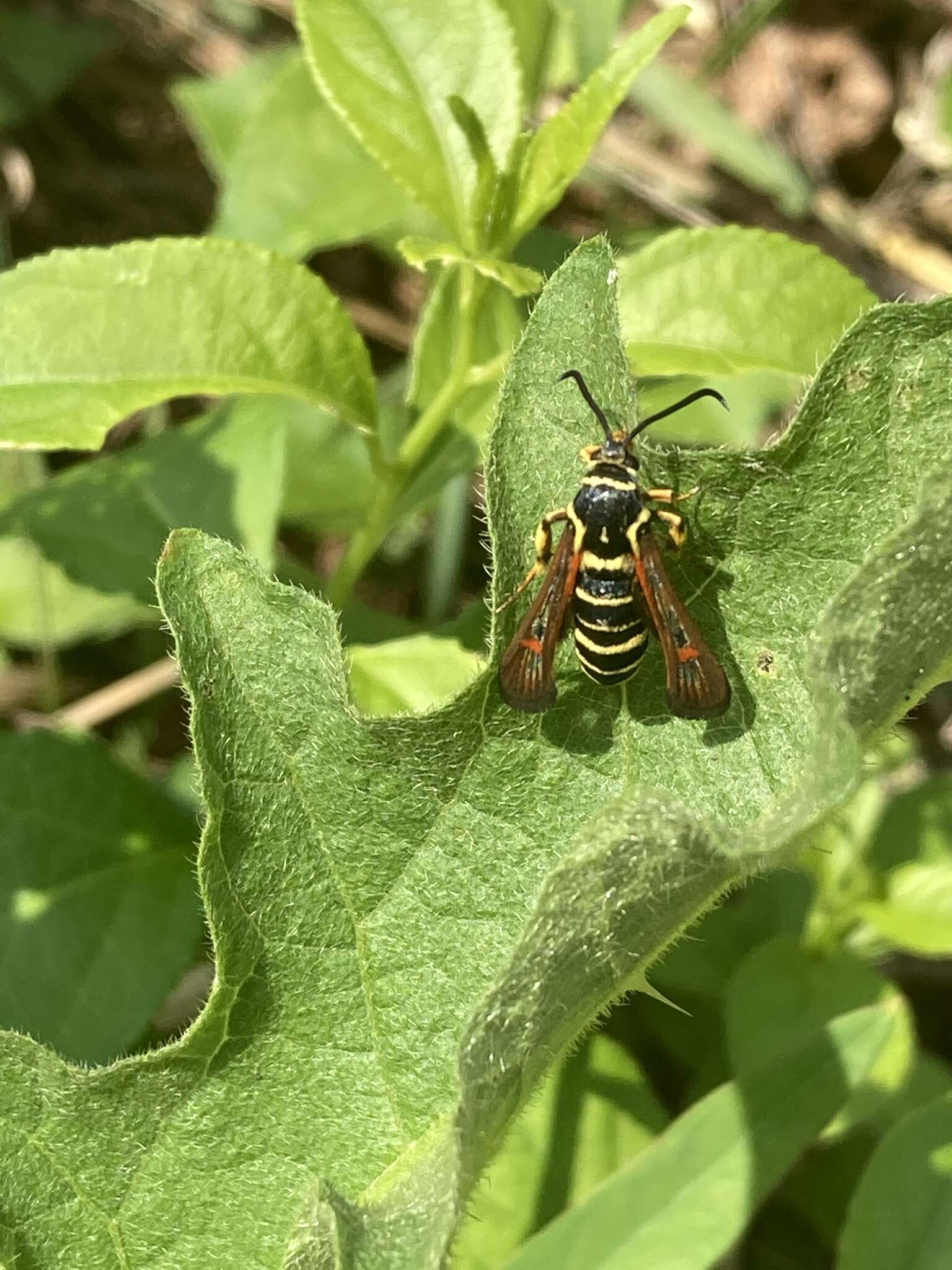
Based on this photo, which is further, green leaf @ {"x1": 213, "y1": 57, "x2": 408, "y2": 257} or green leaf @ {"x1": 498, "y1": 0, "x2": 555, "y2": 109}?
green leaf @ {"x1": 213, "y1": 57, "x2": 408, "y2": 257}

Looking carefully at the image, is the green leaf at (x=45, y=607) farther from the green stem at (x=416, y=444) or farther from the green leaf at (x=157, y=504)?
the green stem at (x=416, y=444)

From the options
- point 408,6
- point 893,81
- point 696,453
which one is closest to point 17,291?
point 408,6

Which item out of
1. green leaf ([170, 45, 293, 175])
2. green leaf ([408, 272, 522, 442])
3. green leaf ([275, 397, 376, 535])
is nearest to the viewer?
green leaf ([408, 272, 522, 442])

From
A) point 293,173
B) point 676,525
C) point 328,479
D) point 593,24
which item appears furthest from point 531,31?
point 676,525

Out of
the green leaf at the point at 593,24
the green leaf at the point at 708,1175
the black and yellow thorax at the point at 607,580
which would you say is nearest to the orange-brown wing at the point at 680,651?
the black and yellow thorax at the point at 607,580

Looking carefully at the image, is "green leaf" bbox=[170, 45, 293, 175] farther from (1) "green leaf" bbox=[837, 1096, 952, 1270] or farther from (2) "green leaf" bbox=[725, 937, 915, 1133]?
(1) "green leaf" bbox=[837, 1096, 952, 1270]

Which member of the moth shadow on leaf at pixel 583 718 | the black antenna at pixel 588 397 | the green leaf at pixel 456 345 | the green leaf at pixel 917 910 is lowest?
the green leaf at pixel 917 910

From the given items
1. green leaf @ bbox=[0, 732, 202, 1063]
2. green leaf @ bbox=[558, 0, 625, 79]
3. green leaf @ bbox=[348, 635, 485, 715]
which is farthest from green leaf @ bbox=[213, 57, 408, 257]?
green leaf @ bbox=[0, 732, 202, 1063]
